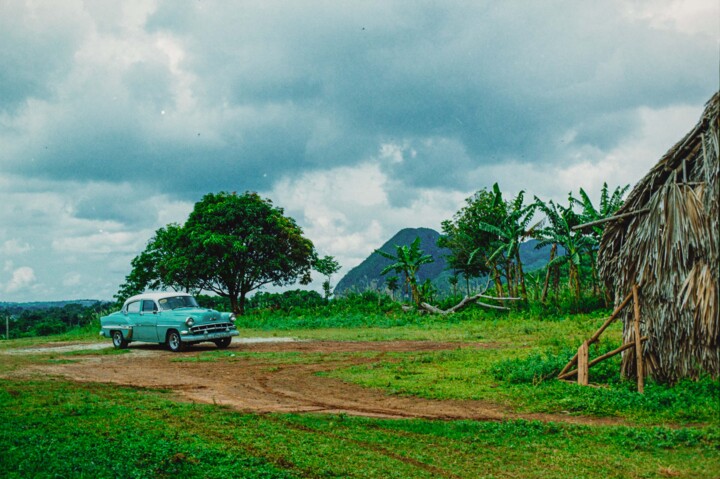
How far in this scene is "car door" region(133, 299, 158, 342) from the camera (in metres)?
20.4

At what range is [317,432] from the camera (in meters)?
8.38

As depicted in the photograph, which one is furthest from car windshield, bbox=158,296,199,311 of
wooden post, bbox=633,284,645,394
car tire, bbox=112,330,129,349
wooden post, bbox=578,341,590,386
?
wooden post, bbox=633,284,645,394

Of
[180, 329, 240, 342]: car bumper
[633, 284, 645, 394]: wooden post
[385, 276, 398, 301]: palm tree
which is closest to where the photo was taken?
[633, 284, 645, 394]: wooden post

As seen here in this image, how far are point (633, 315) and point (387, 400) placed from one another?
185 inches

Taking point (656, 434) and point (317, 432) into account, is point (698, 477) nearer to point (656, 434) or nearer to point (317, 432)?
point (656, 434)

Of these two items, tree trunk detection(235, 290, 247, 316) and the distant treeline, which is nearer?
the distant treeline

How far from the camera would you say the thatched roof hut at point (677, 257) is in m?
9.13

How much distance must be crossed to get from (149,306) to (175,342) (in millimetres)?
1719

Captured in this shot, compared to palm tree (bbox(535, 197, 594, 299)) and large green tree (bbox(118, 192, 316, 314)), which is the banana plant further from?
large green tree (bbox(118, 192, 316, 314))

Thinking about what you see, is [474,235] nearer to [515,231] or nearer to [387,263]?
[515,231]

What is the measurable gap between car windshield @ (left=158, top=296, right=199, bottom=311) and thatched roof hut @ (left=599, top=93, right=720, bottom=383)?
14.0 m

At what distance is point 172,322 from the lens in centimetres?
1977

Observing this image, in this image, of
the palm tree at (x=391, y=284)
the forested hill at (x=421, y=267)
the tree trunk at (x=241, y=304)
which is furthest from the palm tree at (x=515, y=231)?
the forested hill at (x=421, y=267)

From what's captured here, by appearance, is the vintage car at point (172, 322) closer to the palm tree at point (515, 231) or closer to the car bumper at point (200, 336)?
the car bumper at point (200, 336)
